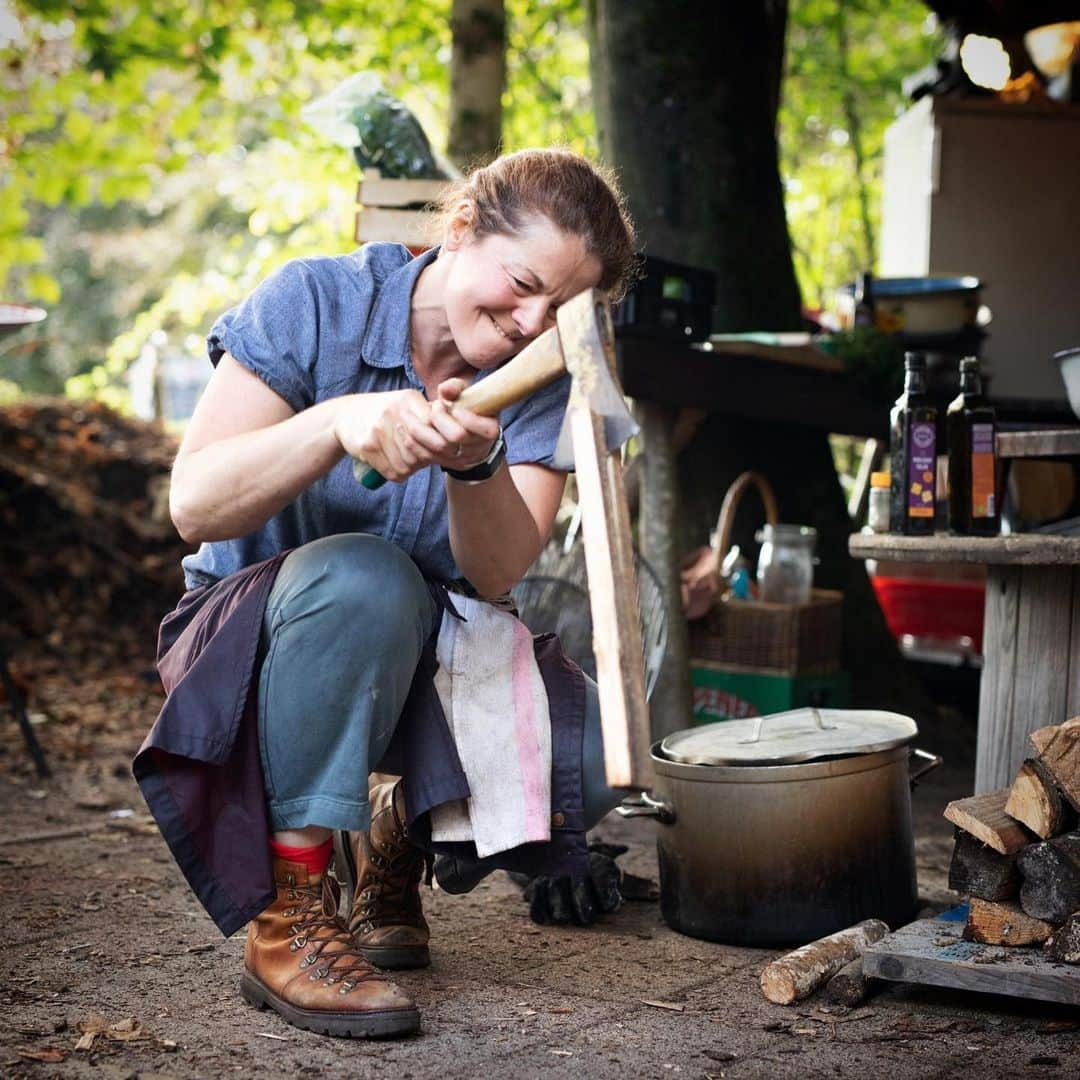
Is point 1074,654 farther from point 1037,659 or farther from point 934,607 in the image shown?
point 934,607

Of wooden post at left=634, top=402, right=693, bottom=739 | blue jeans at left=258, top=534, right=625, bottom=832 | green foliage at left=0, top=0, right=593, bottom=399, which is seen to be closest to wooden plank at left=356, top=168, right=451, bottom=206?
wooden post at left=634, top=402, right=693, bottom=739

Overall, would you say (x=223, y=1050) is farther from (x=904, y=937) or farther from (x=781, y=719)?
(x=781, y=719)

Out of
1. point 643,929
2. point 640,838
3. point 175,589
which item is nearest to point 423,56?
point 175,589

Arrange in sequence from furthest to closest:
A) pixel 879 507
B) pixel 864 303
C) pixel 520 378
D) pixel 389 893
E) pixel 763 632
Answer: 1. pixel 864 303
2. pixel 763 632
3. pixel 879 507
4. pixel 389 893
5. pixel 520 378

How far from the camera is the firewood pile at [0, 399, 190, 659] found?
611 cm

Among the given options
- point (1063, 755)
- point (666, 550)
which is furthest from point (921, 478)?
point (666, 550)

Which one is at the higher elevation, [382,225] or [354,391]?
[382,225]

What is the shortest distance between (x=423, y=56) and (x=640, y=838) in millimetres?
7597

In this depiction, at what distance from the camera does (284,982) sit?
6.81 ft

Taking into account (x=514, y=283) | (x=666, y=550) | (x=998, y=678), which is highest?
(x=514, y=283)

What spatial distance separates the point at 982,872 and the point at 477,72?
5071mm

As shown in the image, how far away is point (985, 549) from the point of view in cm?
249

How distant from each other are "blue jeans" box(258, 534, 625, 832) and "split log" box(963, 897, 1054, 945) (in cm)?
104

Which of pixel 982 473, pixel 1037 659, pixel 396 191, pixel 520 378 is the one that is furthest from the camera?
pixel 396 191
